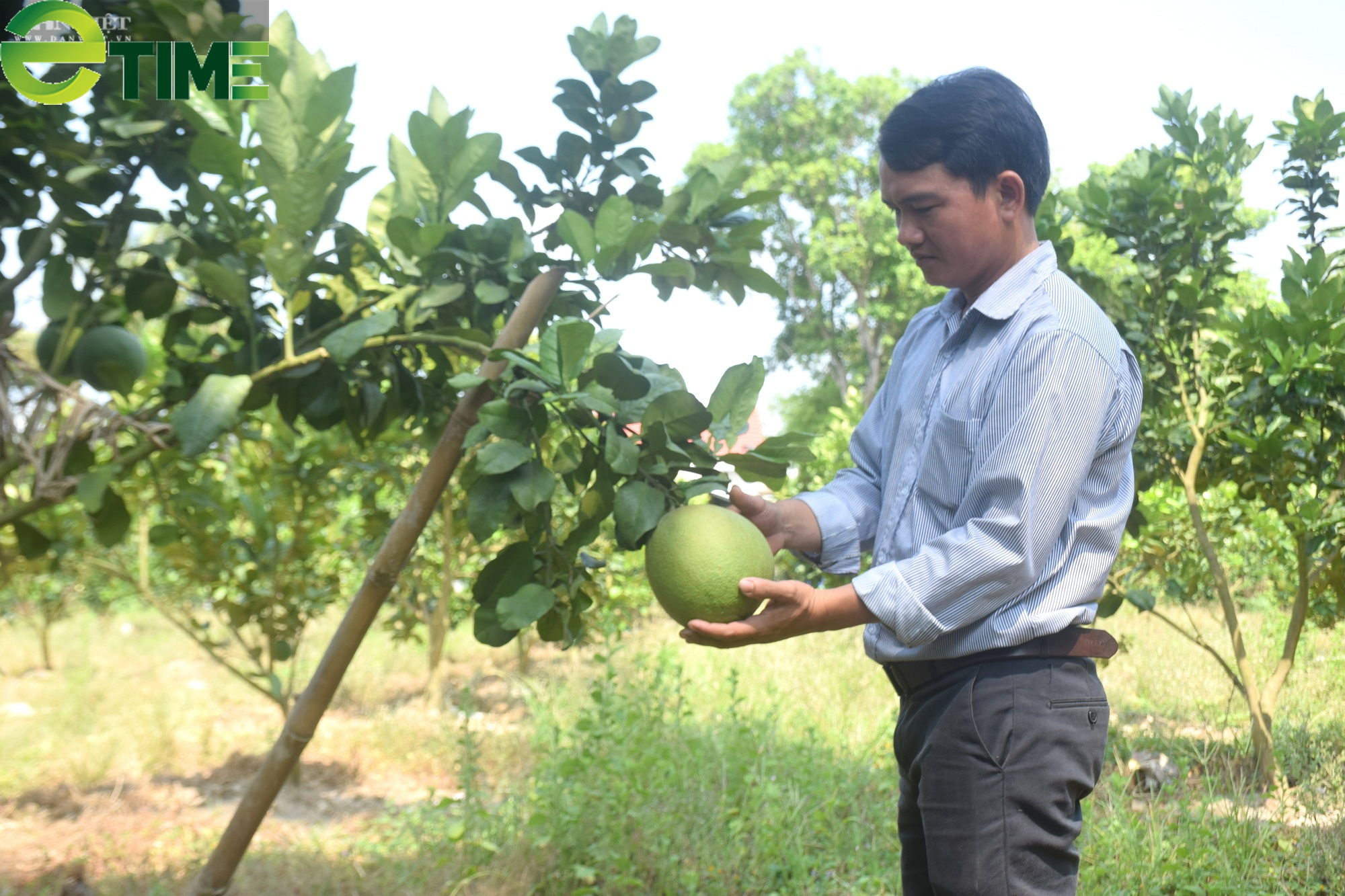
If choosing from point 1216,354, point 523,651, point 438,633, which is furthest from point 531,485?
point 523,651

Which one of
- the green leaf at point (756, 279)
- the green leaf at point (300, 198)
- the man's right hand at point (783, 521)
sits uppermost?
the green leaf at point (300, 198)

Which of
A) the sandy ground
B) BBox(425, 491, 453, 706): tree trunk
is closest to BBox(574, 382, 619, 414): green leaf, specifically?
the sandy ground

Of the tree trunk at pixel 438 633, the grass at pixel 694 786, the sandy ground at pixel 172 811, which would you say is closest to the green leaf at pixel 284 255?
the grass at pixel 694 786

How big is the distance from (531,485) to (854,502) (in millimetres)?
531

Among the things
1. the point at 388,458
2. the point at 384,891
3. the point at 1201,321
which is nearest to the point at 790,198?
the point at 388,458

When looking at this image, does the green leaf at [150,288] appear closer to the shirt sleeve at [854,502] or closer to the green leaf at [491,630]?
the green leaf at [491,630]

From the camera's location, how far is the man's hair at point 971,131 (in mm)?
1269

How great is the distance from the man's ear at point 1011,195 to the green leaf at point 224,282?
127 cm

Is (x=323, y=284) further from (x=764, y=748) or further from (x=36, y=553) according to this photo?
(x=764, y=748)

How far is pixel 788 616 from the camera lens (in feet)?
3.97

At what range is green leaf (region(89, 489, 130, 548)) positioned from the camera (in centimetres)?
182

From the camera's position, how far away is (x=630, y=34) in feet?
5.91

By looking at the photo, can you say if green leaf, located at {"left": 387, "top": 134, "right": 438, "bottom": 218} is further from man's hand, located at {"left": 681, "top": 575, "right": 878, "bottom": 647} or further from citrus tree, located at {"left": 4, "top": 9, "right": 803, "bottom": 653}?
man's hand, located at {"left": 681, "top": 575, "right": 878, "bottom": 647}

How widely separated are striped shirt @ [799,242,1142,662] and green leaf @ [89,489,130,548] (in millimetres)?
1429
